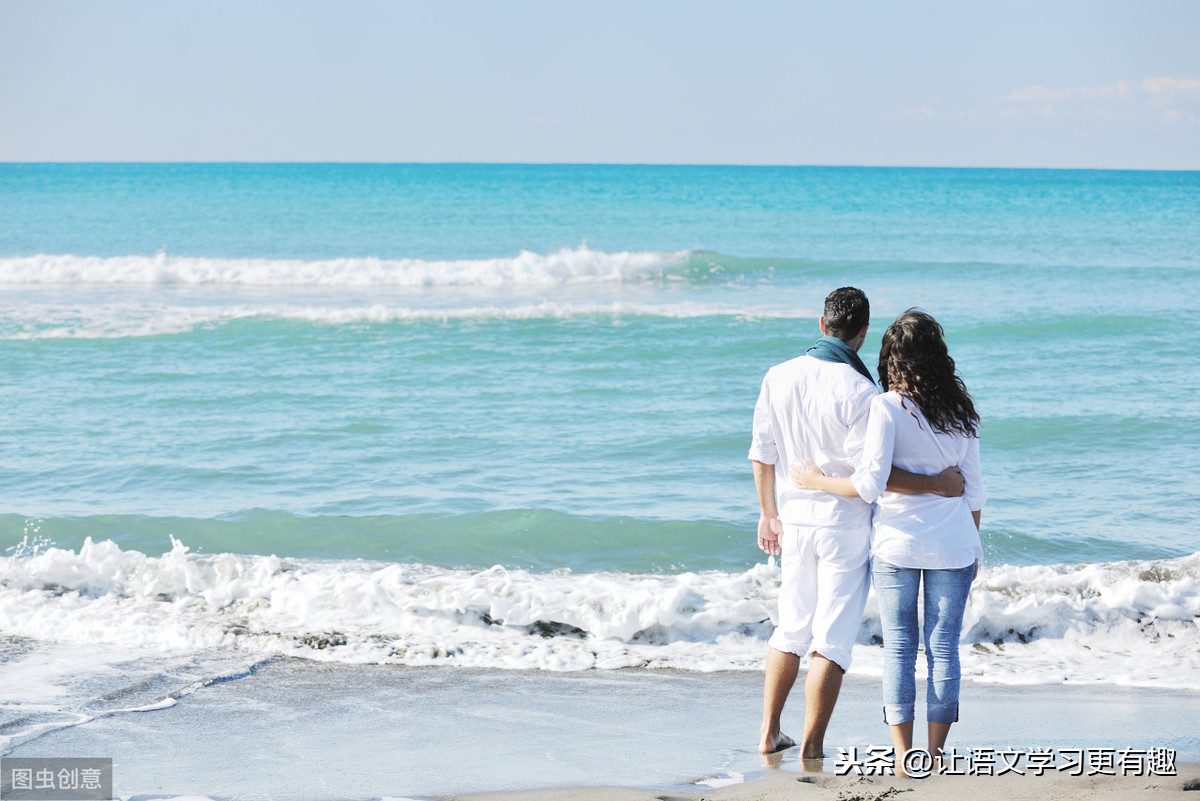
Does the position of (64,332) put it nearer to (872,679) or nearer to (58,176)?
(872,679)

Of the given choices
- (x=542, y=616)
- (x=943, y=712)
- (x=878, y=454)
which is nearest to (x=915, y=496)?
(x=878, y=454)

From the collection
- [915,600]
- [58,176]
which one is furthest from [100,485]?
[58,176]

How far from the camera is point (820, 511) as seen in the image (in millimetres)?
3477

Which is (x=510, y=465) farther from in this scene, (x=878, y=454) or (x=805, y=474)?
(x=878, y=454)

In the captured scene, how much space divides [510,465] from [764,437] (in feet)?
16.9

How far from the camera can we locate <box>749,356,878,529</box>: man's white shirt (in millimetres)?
3438

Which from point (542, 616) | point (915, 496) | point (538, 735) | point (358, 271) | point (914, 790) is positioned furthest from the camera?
point (358, 271)

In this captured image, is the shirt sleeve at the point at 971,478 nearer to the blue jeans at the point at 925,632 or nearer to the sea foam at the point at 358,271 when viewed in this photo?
the blue jeans at the point at 925,632

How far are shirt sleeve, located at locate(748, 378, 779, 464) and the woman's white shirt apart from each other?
447mm

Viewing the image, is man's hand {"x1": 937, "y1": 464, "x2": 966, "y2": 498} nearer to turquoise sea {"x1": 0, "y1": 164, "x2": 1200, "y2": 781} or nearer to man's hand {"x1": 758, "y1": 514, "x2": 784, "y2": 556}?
man's hand {"x1": 758, "y1": 514, "x2": 784, "y2": 556}

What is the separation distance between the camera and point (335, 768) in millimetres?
3662

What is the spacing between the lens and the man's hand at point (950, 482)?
3247 mm

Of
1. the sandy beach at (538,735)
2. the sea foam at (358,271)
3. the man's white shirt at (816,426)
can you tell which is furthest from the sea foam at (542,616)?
the sea foam at (358,271)

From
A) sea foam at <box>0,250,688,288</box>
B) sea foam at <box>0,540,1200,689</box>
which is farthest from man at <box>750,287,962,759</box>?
sea foam at <box>0,250,688,288</box>
